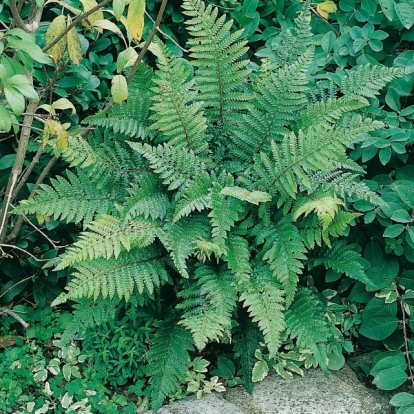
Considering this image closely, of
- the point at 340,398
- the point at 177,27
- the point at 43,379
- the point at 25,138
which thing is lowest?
the point at 43,379

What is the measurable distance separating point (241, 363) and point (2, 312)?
4.02ft

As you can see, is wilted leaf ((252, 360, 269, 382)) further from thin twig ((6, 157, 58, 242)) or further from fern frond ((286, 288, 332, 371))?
thin twig ((6, 157, 58, 242))

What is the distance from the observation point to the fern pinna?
8.69 ft

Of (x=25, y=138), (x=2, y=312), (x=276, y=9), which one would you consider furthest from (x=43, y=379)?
(x=276, y=9)

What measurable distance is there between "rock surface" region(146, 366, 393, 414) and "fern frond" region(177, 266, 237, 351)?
36 cm

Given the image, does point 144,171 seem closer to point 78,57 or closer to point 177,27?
point 78,57

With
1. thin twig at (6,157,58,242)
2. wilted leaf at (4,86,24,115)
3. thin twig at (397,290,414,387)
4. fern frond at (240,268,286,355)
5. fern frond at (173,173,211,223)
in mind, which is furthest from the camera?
thin twig at (6,157,58,242)

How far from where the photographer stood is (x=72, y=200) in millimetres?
2930

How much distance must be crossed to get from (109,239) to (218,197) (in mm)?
492

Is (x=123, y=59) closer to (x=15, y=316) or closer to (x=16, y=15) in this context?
(x=16, y=15)

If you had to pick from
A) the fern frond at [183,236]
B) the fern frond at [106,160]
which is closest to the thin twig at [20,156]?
the fern frond at [106,160]

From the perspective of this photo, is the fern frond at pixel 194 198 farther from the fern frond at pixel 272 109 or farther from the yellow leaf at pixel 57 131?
the yellow leaf at pixel 57 131

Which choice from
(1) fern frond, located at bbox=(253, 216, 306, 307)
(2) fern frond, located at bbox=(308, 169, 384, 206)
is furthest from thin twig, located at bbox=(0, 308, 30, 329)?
(2) fern frond, located at bbox=(308, 169, 384, 206)

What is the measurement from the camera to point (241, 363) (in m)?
2.98
